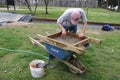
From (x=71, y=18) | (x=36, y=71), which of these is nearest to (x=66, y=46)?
(x=71, y=18)

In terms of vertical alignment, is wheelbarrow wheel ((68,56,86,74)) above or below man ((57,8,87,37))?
below

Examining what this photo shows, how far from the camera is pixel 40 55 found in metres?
4.33

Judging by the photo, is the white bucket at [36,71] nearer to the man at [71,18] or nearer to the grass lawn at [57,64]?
the grass lawn at [57,64]

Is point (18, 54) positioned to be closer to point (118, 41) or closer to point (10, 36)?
point (10, 36)

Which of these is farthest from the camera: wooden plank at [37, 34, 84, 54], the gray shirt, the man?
the gray shirt

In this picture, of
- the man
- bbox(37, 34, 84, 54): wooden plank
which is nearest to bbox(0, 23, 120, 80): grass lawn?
bbox(37, 34, 84, 54): wooden plank

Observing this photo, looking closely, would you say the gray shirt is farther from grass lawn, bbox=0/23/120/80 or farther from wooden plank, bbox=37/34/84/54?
grass lawn, bbox=0/23/120/80

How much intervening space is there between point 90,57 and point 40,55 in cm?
113

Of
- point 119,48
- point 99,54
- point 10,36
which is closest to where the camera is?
point 99,54

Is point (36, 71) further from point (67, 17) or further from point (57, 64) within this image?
point (67, 17)

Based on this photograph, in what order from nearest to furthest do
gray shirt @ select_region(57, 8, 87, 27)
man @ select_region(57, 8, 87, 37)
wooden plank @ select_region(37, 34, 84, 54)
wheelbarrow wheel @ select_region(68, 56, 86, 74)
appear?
wooden plank @ select_region(37, 34, 84, 54) → man @ select_region(57, 8, 87, 37) → gray shirt @ select_region(57, 8, 87, 27) → wheelbarrow wheel @ select_region(68, 56, 86, 74)

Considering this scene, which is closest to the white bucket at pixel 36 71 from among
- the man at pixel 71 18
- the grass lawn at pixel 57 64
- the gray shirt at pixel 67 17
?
the grass lawn at pixel 57 64

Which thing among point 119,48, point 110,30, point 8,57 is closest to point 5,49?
point 8,57

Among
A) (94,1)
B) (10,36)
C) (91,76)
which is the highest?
→ (94,1)
